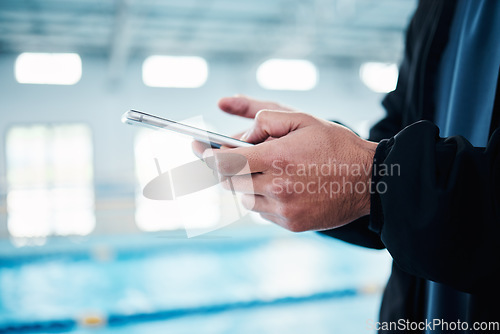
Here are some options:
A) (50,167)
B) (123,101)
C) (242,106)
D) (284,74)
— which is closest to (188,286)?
(242,106)

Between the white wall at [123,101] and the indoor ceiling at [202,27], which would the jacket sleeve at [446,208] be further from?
the white wall at [123,101]

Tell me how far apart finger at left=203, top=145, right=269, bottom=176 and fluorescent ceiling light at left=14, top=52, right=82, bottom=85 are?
21.8ft

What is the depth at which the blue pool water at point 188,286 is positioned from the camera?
2191 millimetres

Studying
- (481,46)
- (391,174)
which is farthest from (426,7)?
(391,174)

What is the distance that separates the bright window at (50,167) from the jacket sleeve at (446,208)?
5502 mm

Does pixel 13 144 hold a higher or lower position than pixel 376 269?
higher

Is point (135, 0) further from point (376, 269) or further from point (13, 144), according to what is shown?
point (376, 269)

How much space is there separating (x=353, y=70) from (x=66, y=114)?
532cm

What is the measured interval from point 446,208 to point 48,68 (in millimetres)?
6970

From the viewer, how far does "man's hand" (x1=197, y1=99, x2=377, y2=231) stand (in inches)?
18.3

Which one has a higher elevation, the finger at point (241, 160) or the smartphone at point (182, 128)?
the smartphone at point (182, 128)

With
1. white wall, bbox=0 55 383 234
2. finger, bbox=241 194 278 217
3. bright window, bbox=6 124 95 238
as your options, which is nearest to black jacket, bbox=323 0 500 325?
finger, bbox=241 194 278 217

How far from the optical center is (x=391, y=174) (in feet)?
1.44

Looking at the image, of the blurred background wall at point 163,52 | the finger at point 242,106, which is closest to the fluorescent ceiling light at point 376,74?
the blurred background wall at point 163,52
